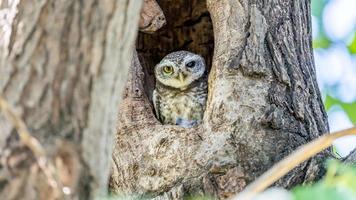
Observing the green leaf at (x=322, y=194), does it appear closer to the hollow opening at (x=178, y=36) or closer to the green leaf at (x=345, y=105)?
the green leaf at (x=345, y=105)

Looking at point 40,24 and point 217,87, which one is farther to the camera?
point 217,87

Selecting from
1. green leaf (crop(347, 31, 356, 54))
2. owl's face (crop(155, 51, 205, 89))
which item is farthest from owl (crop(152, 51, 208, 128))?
green leaf (crop(347, 31, 356, 54))

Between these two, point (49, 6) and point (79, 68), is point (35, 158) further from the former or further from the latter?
point (49, 6)

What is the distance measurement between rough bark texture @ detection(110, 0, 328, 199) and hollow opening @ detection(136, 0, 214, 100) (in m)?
0.95

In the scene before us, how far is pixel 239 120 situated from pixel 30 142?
1.71 metres

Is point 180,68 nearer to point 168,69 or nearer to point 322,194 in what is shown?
point 168,69

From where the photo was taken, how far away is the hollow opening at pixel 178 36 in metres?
4.40

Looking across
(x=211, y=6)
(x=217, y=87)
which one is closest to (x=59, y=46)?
(x=217, y=87)

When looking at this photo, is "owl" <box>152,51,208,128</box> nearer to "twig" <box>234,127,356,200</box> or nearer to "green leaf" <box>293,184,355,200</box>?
"twig" <box>234,127,356,200</box>

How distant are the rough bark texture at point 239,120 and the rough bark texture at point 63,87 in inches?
51.0

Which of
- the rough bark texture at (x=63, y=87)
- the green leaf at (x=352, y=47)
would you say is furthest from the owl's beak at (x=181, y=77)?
the rough bark texture at (x=63, y=87)

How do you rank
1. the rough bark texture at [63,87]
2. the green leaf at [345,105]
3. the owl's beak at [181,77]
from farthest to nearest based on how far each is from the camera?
the owl's beak at [181,77] → the green leaf at [345,105] → the rough bark texture at [63,87]

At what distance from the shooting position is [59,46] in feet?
5.07

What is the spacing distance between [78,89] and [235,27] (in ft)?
5.89
